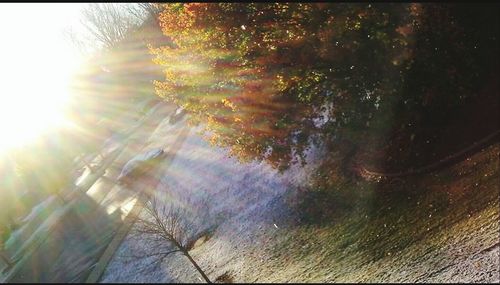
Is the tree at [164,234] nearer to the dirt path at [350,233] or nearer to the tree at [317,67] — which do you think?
the dirt path at [350,233]

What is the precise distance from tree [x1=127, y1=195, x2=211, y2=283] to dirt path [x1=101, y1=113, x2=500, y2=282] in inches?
19.8

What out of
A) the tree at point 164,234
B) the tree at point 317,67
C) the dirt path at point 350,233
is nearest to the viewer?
the dirt path at point 350,233

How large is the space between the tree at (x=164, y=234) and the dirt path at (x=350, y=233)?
0.50 metres

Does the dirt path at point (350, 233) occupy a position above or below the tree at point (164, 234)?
below

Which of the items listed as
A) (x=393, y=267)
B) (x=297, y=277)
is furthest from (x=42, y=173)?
(x=393, y=267)

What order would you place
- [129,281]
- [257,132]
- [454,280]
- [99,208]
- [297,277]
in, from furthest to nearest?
[99,208] < [129,281] < [257,132] < [297,277] < [454,280]

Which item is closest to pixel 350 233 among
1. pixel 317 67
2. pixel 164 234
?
pixel 317 67

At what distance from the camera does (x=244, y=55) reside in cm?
1072

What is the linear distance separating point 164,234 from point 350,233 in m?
5.24

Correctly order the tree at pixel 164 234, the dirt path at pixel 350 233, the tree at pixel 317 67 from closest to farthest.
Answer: the dirt path at pixel 350 233, the tree at pixel 317 67, the tree at pixel 164 234

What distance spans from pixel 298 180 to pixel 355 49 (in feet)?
18.7

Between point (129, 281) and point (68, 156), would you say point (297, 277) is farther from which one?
point (68, 156)

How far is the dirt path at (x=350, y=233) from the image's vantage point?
7.84 meters

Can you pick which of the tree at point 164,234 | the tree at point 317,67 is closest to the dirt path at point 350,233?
the tree at point 164,234
